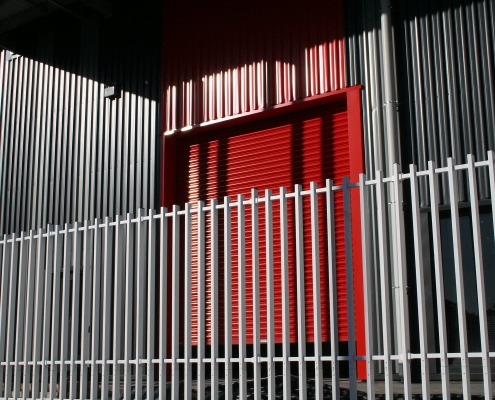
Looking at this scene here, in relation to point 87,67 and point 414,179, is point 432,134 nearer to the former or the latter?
point 414,179

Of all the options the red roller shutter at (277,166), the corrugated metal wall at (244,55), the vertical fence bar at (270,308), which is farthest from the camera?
the corrugated metal wall at (244,55)

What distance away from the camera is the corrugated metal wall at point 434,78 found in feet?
29.9

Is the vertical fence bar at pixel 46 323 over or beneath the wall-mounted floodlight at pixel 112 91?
beneath

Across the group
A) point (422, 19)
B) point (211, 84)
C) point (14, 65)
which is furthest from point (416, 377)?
point (14, 65)

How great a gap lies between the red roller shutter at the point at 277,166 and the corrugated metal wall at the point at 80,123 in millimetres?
886

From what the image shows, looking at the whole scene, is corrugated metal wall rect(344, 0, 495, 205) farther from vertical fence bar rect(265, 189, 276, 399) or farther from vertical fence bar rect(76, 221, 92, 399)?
vertical fence bar rect(76, 221, 92, 399)

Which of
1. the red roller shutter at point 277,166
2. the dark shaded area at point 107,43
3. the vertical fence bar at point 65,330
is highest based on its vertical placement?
the dark shaded area at point 107,43

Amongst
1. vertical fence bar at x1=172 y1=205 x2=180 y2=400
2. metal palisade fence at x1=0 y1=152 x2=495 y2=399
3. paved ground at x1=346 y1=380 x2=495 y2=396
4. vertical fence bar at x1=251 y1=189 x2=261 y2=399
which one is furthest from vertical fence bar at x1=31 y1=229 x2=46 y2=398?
paved ground at x1=346 y1=380 x2=495 y2=396

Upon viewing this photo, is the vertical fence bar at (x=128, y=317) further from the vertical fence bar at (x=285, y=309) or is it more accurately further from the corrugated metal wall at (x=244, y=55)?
the corrugated metal wall at (x=244, y=55)

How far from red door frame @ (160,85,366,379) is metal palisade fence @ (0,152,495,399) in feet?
0.21

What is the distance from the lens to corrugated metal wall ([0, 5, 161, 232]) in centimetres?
1252

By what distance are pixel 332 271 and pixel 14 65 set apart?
11.6 metres

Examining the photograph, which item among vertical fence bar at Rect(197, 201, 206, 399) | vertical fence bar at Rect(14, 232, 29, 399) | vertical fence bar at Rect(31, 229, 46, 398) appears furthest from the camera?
vertical fence bar at Rect(14, 232, 29, 399)

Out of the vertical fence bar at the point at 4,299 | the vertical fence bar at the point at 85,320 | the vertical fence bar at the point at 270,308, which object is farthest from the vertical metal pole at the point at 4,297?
the vertical fence bar at the point at 270,308
